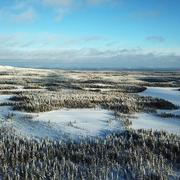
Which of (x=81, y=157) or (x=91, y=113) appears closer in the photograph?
(x=81, y=157)

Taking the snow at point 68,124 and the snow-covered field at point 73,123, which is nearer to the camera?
the snow at point 68,124

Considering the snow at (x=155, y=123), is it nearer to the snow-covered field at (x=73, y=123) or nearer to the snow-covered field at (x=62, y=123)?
the snow-covered field at (x=73, y=123)

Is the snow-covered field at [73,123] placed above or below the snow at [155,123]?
above

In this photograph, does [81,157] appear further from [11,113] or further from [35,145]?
[11,113]

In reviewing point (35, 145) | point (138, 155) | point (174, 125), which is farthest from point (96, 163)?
point (174, 125)

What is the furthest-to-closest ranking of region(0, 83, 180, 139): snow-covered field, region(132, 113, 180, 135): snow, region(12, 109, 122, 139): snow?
1. region(132, 113, 180, 135): snow
2. region(0, 83, 180, 139): snow-covered field
3. region(12, 109, 122, 139): snow

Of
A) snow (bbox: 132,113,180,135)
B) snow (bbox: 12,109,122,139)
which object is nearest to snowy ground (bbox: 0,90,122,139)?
snow (bbox: 12,109,122,139)

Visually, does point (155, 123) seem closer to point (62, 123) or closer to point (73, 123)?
point (73, 123)

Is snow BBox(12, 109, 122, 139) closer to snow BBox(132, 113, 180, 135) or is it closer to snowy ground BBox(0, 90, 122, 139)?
snowy ground BBox(0, 90, 122, 139)

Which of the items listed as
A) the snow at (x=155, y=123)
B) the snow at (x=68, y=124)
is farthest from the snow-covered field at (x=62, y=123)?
the snow at (x=155, y=123)

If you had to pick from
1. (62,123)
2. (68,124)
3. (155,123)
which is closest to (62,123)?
(62,123)

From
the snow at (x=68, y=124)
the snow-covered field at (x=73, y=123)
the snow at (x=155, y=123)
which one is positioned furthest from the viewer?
the snow at (x=155, y=123)
